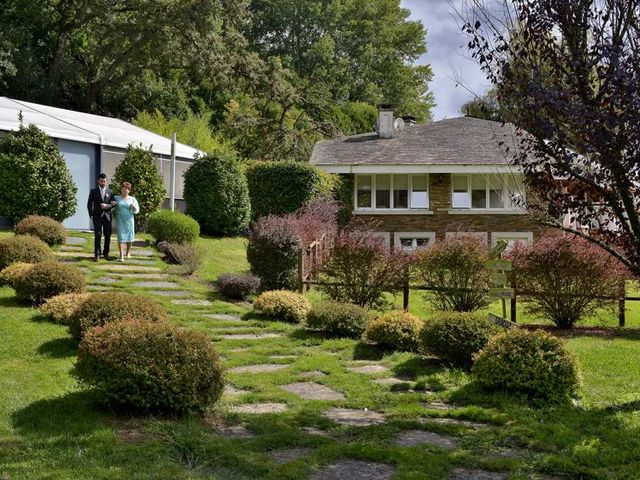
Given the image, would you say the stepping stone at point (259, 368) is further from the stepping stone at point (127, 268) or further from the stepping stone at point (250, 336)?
the stepping stone at point (127, 268)

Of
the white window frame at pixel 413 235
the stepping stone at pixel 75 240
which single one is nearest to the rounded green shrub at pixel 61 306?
the stepping stone at pixel 75 240

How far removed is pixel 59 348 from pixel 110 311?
918 millimetres

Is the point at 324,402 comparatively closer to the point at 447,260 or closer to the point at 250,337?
the point at 250,337

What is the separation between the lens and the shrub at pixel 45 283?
34.3 feet

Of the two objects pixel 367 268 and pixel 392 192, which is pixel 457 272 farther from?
pixel 392 192

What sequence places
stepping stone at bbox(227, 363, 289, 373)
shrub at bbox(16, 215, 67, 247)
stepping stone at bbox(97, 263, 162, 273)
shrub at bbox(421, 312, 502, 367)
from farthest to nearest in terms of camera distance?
shrub at bbox(16, 215, 67, 247) → stepping stone at bbox(97, 263, 162, 273) → shrub at bbox(421, 312, 502, 367) → stepping stone at bbox(227, 363, 289, 373)

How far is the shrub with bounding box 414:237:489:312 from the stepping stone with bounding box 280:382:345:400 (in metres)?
5.26

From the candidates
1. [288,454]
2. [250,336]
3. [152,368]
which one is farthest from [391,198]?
[288,454]

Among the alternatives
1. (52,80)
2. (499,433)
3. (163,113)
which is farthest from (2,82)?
(499,433)

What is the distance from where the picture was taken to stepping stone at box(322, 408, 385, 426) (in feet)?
20.7

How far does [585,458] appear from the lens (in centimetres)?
549

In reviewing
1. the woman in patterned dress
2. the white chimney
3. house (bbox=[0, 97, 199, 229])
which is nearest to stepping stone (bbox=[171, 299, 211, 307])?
the woman in patterned dress

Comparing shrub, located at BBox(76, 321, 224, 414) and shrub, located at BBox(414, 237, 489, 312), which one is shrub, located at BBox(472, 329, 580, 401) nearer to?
shrub, located at BBox(76, 321, 224, 414)

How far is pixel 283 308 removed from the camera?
11586 millimetres
